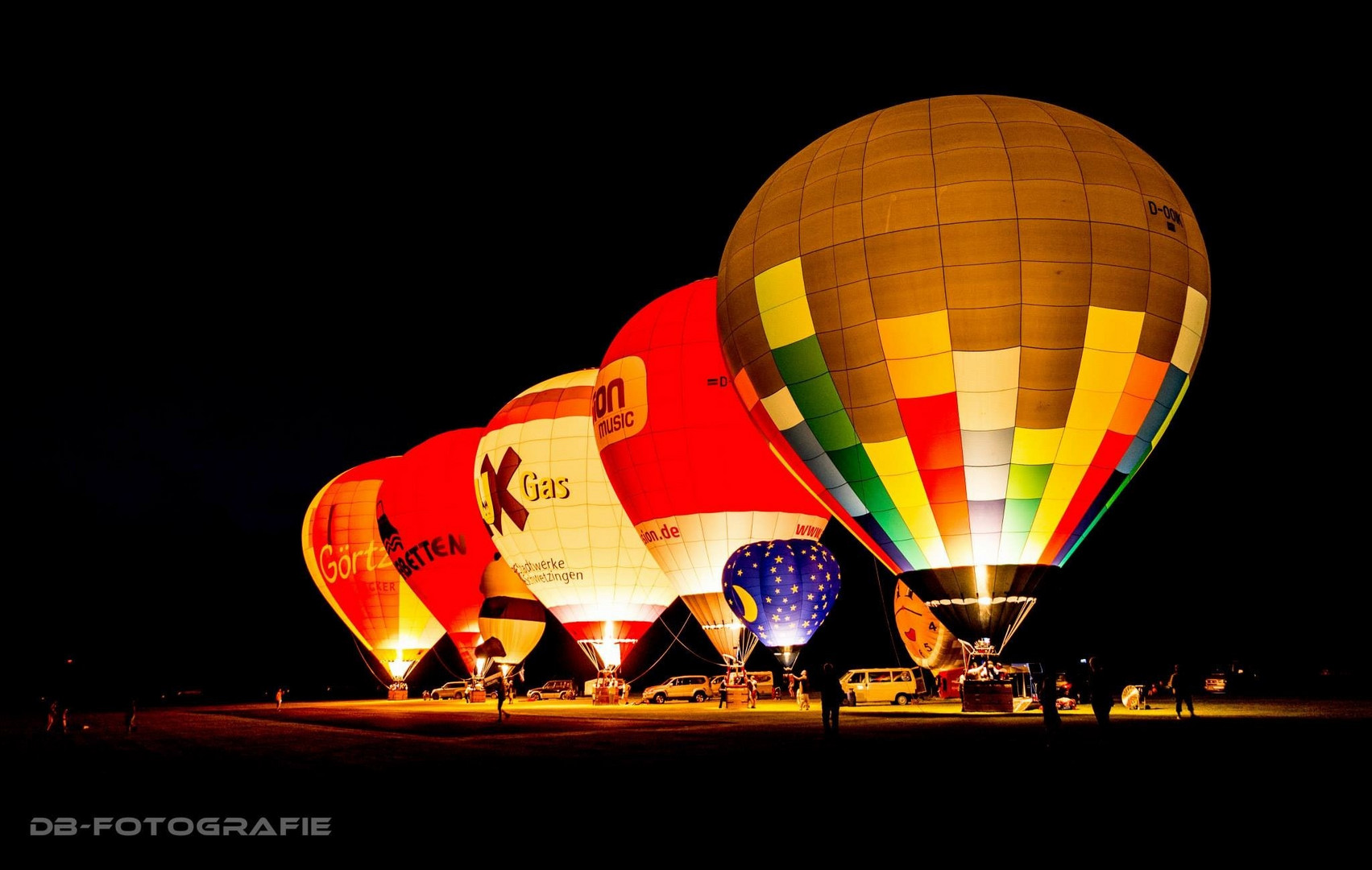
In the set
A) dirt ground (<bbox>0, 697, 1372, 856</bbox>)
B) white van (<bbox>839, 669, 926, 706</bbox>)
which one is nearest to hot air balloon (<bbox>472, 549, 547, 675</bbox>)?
white van (<bbox>839, 669, 926, 706</bbox>)

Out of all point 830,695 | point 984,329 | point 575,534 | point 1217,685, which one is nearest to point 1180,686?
point 984,329

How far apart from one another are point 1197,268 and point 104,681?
190ft

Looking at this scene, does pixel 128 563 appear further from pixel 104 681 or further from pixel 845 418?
pixel 845 418

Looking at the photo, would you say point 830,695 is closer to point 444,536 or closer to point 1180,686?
point 1180,686

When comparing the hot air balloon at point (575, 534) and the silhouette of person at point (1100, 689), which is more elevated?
the hot air balloon at point (575, 534)

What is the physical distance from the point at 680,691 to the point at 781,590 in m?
10.6

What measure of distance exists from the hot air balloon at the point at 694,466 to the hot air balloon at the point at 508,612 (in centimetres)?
661

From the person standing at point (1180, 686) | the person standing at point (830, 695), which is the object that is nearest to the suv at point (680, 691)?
the person standing at point (1180, 686)

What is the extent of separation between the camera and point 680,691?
29062 mm

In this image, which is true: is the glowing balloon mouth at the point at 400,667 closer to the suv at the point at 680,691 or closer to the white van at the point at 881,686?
the suv at the point at 680,691

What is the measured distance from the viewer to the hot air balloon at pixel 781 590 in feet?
64.0

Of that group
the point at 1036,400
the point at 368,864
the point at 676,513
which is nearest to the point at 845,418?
the point at 1036,400

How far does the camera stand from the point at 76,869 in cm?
517

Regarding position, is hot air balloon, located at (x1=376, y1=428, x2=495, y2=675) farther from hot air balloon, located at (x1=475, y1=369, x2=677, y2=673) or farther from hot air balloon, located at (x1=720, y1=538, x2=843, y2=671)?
hot air balloon, located at (x1=720, y1=538, x2=843, y2=671)
